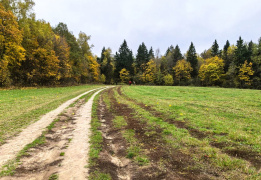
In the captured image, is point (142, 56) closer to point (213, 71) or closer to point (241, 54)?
point (213, 71)

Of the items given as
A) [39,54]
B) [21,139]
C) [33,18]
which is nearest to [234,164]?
[21,139]

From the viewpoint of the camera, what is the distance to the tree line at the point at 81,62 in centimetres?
2708

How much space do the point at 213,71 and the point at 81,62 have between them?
171ft

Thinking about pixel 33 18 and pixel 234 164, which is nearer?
pixel 234 164

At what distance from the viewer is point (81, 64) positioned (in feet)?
164

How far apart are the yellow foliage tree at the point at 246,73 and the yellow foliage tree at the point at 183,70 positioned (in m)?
19.0

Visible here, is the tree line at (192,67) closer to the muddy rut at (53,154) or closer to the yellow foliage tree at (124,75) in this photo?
the yellow foliage tree at (124,75)

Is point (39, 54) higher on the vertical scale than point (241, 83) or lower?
higher

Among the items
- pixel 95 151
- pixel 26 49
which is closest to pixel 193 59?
pixel 26 49

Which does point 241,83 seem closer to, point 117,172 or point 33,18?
point 117,172

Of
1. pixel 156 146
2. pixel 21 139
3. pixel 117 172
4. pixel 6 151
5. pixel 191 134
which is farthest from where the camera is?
pixel 191 134

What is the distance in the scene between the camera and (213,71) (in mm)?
57781

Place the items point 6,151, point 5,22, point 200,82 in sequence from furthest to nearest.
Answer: point 200,82 → point 5,22 → point 6,151

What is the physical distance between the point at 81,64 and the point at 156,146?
4955cm
